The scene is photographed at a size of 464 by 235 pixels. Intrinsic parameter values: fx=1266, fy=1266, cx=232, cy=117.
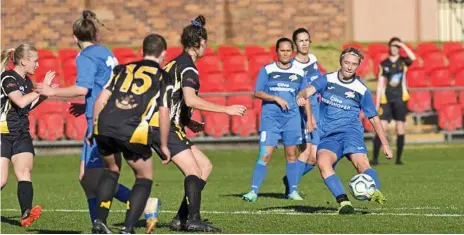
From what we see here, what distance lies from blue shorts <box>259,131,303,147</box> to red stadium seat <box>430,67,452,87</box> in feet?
36.1

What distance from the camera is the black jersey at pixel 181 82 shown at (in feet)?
38.1

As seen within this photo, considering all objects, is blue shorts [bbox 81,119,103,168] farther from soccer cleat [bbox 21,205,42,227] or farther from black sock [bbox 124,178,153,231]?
soccer cleat [bbox 21,205,42,227]

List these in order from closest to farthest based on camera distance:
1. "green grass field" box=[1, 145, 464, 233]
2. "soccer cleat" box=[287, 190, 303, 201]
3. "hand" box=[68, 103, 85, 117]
Answer: "hand" box=[68, 103, 85, 117] → "green grass field" box=[1, 145, 464, 233] → "soccer cleat" box=[287, 190, 303, 201]

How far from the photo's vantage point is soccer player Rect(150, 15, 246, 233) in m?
11.4

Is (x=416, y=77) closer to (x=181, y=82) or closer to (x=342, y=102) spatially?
(x=342, y=102)

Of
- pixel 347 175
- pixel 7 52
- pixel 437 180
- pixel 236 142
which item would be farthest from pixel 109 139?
pixel 236 142

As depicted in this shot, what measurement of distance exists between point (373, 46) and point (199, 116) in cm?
712

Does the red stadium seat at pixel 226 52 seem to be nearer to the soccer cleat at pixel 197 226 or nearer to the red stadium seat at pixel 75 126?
the red stadium seat at pixel 75 126

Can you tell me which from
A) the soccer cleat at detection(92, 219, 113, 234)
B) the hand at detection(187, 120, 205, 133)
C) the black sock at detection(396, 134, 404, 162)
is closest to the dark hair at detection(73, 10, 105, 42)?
the hand at detection(187, 120, 205, 133)

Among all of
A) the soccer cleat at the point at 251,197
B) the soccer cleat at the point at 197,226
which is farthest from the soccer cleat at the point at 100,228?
the soccer cleat at the point at 251,197

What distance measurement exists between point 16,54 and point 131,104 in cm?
282

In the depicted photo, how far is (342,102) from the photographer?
13523mm

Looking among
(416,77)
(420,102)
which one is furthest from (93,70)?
(416,77)

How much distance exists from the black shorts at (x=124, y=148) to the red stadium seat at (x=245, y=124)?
45.1 ft
